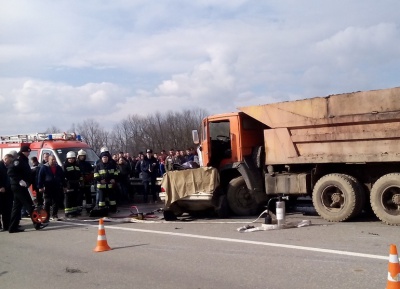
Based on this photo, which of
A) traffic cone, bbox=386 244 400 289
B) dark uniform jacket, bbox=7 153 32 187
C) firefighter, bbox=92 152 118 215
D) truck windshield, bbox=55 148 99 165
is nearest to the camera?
traffic cone, bbox=386 244 400 289

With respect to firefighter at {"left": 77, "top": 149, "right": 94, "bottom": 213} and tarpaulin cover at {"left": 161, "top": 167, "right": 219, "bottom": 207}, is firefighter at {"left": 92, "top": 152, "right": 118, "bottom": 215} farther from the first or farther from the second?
tarpaulin cover at {"left": 161, "top": 167, "right": 219, "bottom": 207}

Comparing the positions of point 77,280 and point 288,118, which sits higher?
point 288,118

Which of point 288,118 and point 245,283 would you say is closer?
point 245,283

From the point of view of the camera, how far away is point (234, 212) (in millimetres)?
10906

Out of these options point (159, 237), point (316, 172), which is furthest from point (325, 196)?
point (159, 237)

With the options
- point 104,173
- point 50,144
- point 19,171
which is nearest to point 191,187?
point 104,173

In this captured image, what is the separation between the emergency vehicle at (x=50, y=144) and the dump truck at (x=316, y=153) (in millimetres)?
5618

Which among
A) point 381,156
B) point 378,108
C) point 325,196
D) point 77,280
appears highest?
point 378,108

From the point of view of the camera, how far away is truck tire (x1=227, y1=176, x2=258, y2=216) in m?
10.8

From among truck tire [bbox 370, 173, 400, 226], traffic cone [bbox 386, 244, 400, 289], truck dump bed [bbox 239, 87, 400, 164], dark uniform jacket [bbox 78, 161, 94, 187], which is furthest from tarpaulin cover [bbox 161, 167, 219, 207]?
traffic cone [bbox 386, 244, 400, 289]

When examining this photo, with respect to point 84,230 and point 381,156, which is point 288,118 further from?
point 84,230

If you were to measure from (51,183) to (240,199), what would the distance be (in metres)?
5.03

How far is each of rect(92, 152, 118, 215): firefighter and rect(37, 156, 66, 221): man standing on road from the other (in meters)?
1.02

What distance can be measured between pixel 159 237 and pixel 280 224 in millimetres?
2383
